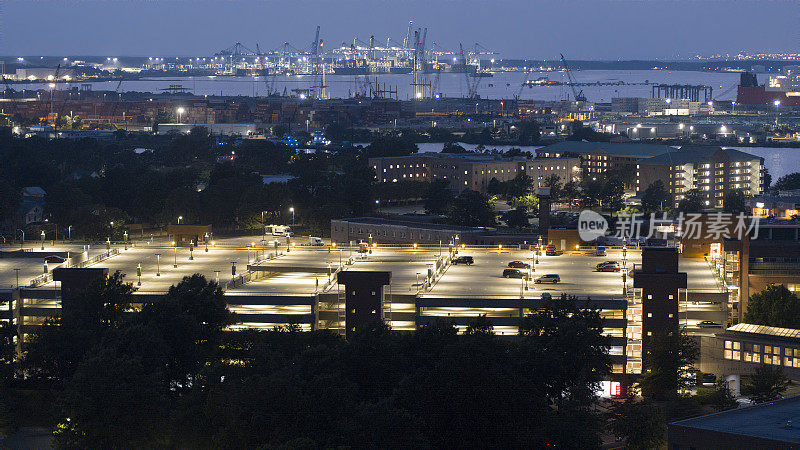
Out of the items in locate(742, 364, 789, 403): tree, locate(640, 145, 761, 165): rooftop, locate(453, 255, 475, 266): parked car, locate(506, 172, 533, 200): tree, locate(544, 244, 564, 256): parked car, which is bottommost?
locate(742, 364, 789, 403): tree

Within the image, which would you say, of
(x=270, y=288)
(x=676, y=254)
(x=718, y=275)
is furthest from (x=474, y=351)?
(x=718, y=275)

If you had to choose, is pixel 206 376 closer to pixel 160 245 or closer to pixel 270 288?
pixel 270 288

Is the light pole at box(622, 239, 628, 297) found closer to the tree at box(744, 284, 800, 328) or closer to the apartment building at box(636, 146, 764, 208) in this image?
the tree at box(744, 284, 800, 328)

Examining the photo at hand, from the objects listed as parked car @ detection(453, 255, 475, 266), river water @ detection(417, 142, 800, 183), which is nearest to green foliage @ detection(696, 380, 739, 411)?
parked car @ detection(453, 255, 475, 266)

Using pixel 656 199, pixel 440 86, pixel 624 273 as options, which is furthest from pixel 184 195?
pixel 440 86

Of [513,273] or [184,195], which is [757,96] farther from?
[513,273]
